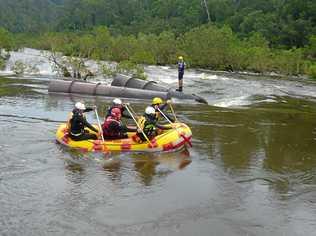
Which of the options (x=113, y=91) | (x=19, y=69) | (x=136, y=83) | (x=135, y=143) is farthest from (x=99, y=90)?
(x=19, y=69)

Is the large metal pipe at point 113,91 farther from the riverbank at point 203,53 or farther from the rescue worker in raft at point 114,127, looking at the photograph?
the riverbank at point 203,53

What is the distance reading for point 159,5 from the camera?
12194cm

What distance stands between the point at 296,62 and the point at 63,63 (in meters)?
23.7

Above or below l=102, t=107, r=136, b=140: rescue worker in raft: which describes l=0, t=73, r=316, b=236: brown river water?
below

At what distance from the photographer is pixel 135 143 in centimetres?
1359

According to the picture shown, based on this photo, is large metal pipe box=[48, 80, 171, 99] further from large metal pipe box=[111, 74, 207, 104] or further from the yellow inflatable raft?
the yellow inflatable raft

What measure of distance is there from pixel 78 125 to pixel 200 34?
4164 centimetres

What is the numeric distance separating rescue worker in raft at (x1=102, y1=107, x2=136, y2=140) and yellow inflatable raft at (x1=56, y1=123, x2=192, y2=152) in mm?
269

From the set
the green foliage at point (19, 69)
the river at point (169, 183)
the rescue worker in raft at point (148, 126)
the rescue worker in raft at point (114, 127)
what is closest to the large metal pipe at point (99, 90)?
the river at point (169, 183)

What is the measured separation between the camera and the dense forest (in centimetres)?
5038

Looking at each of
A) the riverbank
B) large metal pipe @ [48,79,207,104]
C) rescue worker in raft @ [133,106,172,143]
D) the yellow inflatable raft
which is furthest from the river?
the riverbank

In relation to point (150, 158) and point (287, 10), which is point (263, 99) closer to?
point (150, 158)

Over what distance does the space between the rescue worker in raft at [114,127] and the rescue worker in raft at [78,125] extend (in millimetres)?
331

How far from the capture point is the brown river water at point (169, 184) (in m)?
8.99
